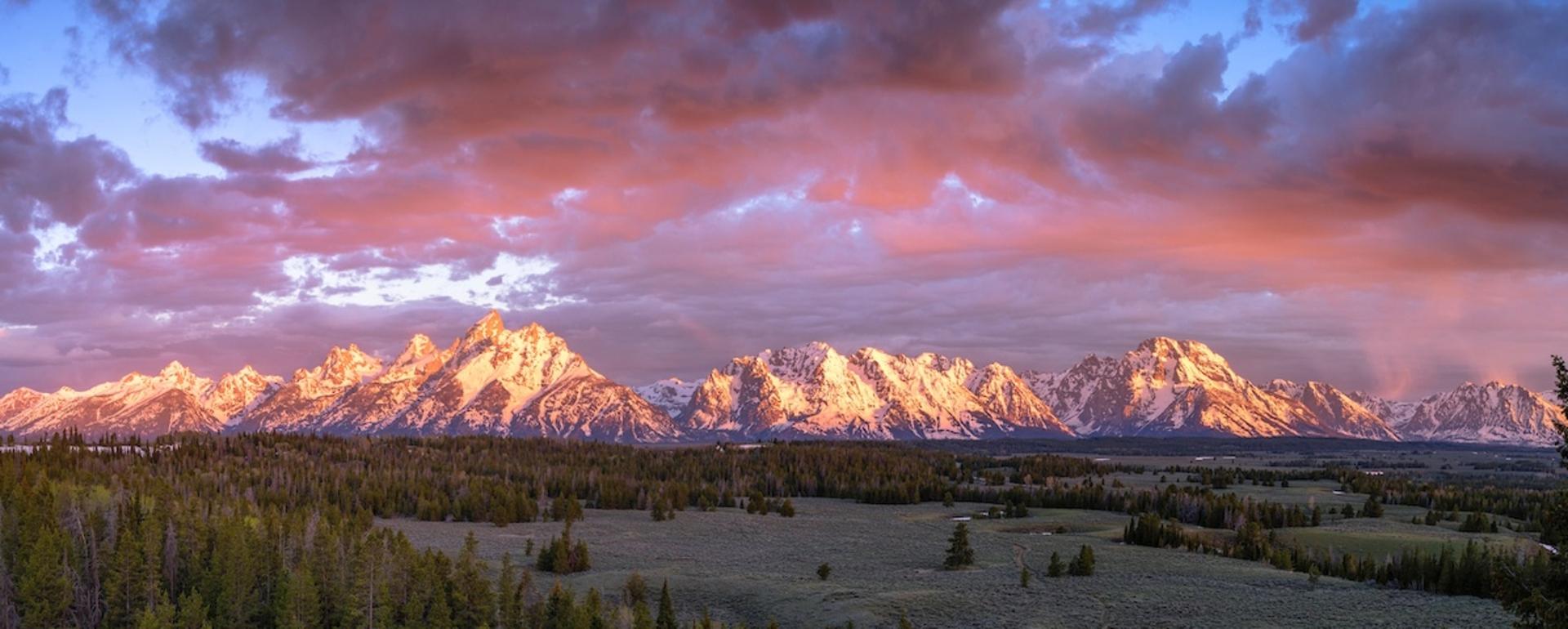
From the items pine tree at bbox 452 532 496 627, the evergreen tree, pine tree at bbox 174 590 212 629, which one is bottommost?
pine tree at bbox 174 590 212 629

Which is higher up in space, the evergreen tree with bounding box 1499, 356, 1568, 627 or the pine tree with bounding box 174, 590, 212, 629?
the evergreen tree with bounding box 1499, 356, 1568, 627

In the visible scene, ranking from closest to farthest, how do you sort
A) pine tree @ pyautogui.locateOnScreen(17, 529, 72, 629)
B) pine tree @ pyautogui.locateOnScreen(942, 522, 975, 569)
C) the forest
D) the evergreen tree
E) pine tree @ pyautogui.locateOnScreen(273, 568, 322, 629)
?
the evergreen tree
the forest
pine tree @ pyautogui.locateOnScreen(273, 568, 322, 629)
pine tree @ pyautogui.locateOnScreen(17, 529, 72, 629)
pine tree @ pyautogui.locateOnScreen(942, 522, 975, 569)

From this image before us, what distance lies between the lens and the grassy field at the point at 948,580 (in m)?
65.2

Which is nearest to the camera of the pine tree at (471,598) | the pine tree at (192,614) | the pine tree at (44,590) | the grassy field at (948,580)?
the grassy field at (948,580)

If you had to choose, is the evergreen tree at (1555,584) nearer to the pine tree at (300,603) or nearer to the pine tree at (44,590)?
the pine tree at (300,603)

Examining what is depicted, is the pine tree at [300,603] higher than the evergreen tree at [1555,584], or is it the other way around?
the evergreen tree at [1555,584]

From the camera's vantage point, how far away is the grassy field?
65250 mm

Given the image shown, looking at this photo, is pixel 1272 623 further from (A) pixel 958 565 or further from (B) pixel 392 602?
(B) pixel 392 602

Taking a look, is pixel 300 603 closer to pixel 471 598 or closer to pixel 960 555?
pixel 471 598

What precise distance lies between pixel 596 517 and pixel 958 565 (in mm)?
71928

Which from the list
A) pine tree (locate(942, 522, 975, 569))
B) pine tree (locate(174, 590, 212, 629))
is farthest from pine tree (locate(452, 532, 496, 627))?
pine tree (locate(942, 522, 975, 569))

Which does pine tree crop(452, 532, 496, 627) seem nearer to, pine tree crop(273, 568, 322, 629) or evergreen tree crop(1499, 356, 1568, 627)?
pine tree crop(273, 568, 322, 629)

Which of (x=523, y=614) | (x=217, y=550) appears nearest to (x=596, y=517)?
(x=217, y=550)

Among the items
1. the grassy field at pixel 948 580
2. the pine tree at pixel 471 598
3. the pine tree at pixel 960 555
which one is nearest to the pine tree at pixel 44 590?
the pine tree at pixel 471 598
